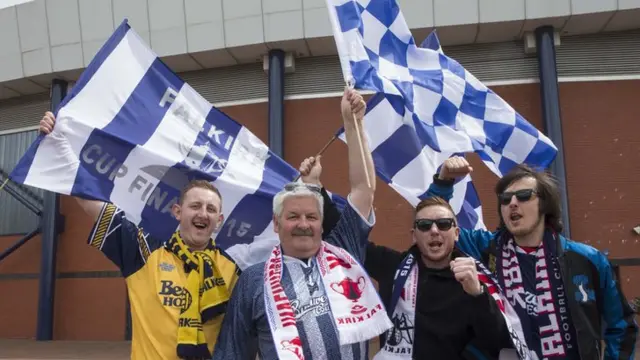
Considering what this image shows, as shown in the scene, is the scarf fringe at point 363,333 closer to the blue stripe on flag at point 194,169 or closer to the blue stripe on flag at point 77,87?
the blue stripe on flag at point 194,169

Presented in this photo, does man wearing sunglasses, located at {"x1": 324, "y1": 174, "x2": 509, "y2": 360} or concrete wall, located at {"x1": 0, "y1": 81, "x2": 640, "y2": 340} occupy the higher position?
concrete wall, located at {"x1": 0, "y1": 81, "x2": 640, "y2": 340}

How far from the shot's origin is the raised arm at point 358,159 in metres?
3.04

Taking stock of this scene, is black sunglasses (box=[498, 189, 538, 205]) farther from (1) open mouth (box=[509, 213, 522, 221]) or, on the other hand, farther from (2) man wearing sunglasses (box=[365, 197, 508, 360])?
(2) man wearing sunglasses (box=[365, 197, 508, 360])

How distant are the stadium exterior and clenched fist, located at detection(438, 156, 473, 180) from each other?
19.3ft

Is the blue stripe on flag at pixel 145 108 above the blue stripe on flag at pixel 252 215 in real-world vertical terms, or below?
above

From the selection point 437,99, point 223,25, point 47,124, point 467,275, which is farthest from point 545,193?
point 223,25

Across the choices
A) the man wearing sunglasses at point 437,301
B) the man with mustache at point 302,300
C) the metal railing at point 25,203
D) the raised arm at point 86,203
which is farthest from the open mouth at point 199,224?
the metal railing at point 25,203

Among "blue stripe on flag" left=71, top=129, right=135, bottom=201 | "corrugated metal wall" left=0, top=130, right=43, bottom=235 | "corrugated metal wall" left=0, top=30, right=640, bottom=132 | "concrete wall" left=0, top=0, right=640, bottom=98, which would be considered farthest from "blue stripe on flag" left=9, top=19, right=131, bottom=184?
"corrugated metal wall" left=0, top=130, right=43, bottom=235

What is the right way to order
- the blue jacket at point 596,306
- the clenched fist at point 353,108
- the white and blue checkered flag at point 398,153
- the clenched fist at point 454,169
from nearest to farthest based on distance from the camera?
the blue jacket at point 596,306 → the clenched fist at point 353,108 → the clenched fist at point 454,169 → the white and blue checkered flag at point 398,153

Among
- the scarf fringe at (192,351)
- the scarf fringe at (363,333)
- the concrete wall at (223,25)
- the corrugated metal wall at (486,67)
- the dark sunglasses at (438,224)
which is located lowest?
the scarf fringe at (192,351)

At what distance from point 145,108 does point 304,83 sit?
6.06 m

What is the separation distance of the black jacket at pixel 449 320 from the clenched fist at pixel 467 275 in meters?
0.07

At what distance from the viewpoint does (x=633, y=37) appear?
9211 millimetres

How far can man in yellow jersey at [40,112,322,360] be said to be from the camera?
2.85 meters
